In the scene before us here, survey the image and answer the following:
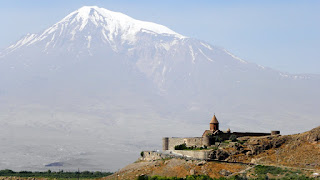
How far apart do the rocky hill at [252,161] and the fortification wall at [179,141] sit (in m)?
5.20

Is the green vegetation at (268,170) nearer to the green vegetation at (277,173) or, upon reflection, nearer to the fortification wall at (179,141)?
the green vegetation at (277,173)

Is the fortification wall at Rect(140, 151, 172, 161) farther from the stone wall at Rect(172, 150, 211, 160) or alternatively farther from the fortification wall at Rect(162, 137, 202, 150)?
the fortification wall at Rect(162, 137, 202, 150)

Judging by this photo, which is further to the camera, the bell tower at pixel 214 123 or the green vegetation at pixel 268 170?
the bell tower at pixel 214 123

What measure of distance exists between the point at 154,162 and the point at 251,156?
Answer: 12635 millimetres

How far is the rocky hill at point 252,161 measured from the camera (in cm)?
7375

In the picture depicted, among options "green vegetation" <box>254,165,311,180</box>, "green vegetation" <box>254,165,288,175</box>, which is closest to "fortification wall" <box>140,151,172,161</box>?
"green vegetation" <box>254,165,288,175</box>

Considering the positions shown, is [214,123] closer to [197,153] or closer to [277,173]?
[197,153]

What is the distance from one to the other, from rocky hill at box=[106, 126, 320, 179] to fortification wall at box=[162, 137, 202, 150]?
17.1 feet

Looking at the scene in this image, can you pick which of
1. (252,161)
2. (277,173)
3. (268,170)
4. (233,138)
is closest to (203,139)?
(233,138)

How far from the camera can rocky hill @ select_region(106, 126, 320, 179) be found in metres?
73.8

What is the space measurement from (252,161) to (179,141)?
15.1m

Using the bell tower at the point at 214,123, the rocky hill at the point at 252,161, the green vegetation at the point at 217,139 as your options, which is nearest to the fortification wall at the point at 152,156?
the rocky hill at the point at 252,161

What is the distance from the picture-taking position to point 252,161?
78812 mm

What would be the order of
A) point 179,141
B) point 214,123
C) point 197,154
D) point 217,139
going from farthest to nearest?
point 214,123 < point 179,141 < point 217,139 < point 197,154
